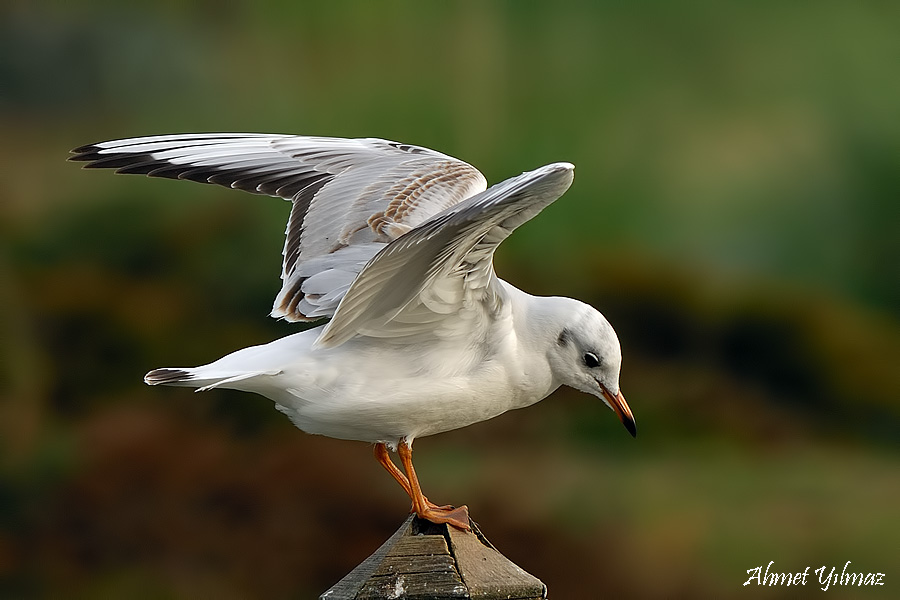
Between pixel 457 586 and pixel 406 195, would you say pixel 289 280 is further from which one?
pixel 457 586

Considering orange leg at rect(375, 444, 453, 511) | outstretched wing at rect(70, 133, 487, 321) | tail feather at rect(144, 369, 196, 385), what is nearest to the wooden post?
orange leg at rect(375, 444, 453, 511)

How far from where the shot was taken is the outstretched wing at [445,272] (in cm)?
124

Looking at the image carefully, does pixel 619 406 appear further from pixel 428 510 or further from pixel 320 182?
pixel 320 182

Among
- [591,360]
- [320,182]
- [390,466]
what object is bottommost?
[390,466]

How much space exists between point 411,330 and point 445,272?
135mm

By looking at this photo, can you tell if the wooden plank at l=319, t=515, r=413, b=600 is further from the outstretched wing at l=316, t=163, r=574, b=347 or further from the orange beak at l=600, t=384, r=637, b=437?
the orange beak at l=600, t=384, r=637, b=437

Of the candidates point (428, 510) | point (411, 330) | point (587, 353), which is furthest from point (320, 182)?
point (428, 510)

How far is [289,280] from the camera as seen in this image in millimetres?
1668

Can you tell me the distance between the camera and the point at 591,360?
1564 millimetres

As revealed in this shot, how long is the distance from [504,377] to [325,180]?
546 millimetres

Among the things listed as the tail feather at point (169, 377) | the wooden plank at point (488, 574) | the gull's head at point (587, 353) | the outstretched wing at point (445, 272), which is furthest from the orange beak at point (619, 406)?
the tail feather at point (169, 377)

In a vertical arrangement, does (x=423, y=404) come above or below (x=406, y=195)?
below

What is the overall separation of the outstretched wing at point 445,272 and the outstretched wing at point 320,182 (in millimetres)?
135

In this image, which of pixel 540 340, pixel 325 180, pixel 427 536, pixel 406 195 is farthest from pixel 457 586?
pixel 325 180
